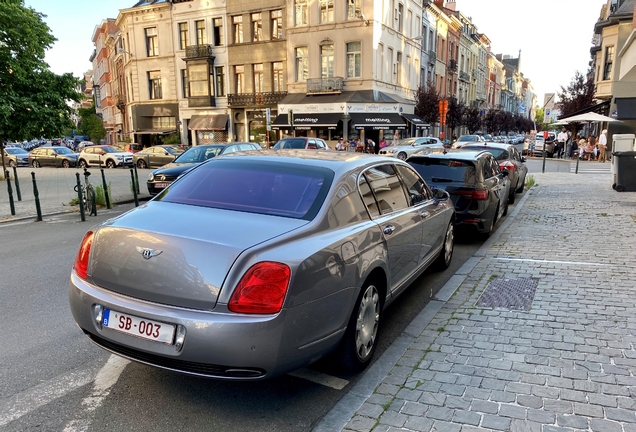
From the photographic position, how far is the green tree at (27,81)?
18.4 metres

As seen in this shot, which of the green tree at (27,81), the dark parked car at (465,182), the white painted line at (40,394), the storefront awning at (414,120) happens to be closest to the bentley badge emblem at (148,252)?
the white painted line at (40,394)

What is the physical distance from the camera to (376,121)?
32188mm

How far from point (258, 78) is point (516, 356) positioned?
120 feet

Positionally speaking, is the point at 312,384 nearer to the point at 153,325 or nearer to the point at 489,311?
the point at 153,325

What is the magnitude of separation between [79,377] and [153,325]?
3.99 feet

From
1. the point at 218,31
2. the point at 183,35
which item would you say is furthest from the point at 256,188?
the point at 183,35

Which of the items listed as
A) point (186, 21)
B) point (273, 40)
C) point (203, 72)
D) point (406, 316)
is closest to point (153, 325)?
point (406, 316)

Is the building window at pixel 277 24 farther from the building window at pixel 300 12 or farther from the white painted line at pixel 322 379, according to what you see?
the white painted line at pixel 322 379

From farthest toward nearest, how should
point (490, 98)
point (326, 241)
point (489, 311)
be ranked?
point (490, 98) → point (489, 311) → point (326, 241)

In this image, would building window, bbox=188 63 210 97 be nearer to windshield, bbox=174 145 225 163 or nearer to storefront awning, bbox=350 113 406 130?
storefront awning, bbox=350 113 406 130

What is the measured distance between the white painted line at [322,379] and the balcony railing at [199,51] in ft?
126

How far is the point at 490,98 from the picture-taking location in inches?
3223

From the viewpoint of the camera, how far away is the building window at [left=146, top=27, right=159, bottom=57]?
41281 mm

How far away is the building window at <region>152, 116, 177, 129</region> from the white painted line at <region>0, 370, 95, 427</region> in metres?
41.1
